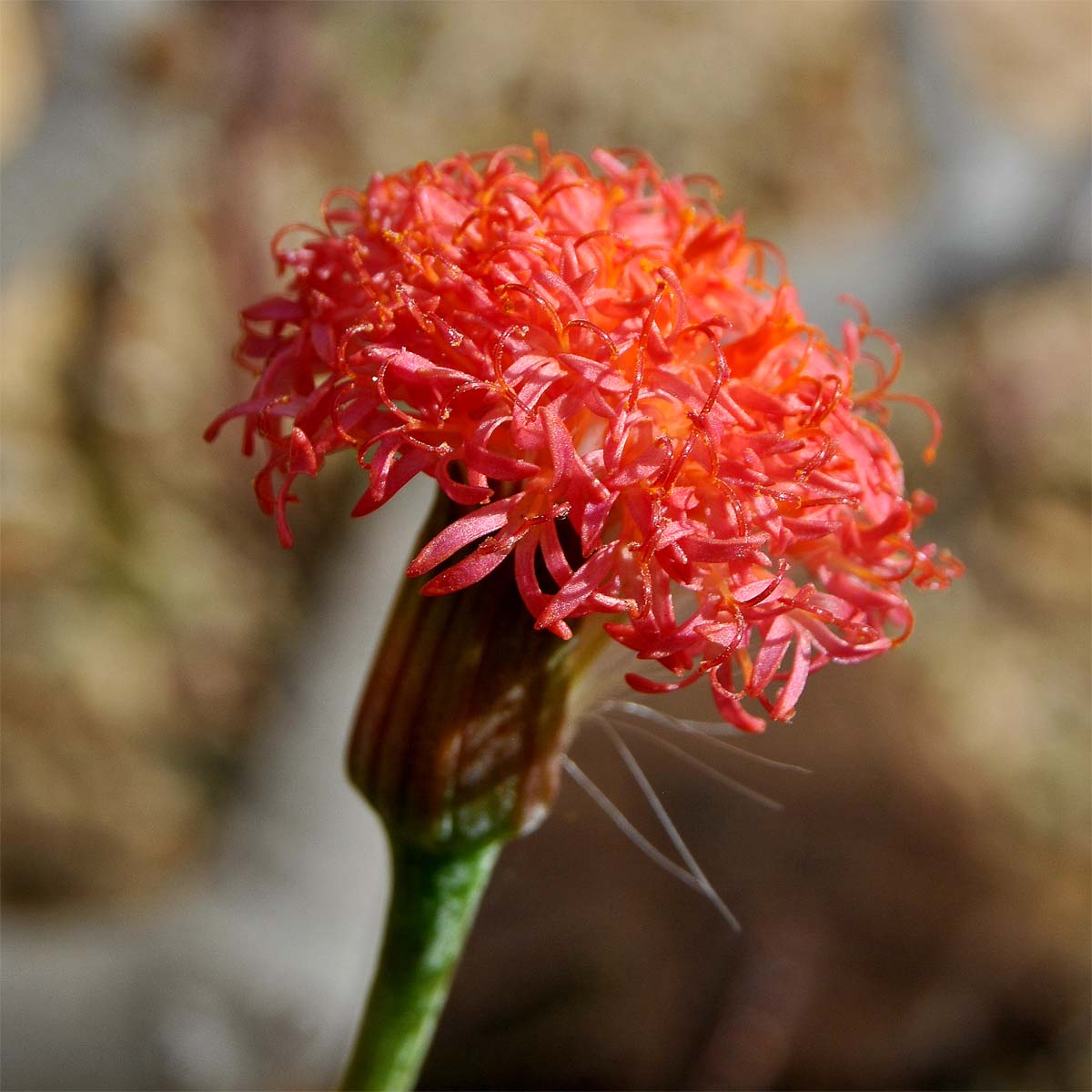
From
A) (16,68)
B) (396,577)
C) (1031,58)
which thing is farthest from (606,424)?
(1031,58)

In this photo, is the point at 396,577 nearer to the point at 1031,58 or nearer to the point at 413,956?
the point at 413,956

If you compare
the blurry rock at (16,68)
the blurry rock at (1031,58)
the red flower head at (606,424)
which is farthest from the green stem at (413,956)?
the blurry rock at (1031,58)

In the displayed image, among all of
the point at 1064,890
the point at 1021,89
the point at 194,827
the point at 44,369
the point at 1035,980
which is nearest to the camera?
the point at 1035,980

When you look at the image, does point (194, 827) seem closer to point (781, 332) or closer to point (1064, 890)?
point (1064, 890)

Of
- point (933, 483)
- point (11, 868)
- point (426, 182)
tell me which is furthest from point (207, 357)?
point (426, 182)

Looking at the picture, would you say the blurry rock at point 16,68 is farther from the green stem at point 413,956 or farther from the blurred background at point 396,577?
the green stem at point 413,956

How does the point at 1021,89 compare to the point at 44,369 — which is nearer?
the point at 44,369

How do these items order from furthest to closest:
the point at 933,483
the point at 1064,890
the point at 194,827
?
the point at 933,483
the point at 194,827
the point at 1064,890

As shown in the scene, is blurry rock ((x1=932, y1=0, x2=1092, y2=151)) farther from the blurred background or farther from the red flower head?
the red flower head
